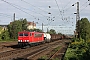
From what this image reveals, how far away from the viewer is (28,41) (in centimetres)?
3653

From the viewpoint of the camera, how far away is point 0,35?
73.9 m

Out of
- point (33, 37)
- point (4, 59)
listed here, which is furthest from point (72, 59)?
point (33, 37)

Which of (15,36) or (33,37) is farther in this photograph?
(15,36)

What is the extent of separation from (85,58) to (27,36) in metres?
18.7

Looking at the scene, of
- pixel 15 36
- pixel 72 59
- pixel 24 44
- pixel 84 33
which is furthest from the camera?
pixel 15 36

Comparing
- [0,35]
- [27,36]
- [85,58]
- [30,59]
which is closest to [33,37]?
[27,36]

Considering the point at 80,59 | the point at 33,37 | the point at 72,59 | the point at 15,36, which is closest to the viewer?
the point at 80,59

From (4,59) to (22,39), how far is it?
15691mm

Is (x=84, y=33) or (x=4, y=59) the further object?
(x=84, y=33)

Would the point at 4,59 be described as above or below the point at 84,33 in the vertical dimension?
below

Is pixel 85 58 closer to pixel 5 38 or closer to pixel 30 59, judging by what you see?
pixel 30 59

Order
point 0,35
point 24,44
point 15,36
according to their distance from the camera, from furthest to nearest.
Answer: point 15,36 < point 0,35 < point 24,44

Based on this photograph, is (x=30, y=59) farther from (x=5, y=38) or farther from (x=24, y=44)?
(x=5, y=38)

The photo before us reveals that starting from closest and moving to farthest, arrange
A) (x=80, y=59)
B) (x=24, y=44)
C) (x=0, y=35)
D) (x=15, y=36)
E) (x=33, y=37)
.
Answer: (x=80, y=59), (x=24, y=44), (x=33, y=37), (x=0, y=35), (x=15, y=36)
